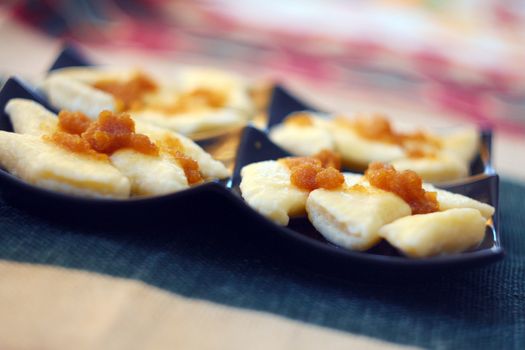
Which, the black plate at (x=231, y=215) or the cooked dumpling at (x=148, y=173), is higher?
the cooked dumpling at (x=148, y=173)

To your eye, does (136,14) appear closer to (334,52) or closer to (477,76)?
(334,52)

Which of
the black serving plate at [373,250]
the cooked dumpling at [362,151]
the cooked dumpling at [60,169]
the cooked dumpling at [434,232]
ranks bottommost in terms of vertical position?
the cooked dumpling at [362,151]

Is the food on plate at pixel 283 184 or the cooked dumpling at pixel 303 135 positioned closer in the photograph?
the food on plate at pixel 283 184

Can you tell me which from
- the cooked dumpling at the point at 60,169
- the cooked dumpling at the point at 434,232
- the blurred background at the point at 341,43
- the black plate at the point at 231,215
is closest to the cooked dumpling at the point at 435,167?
the black plate at the point at 231,215

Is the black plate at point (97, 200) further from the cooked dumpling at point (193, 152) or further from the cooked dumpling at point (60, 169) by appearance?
the cooked dumpling at point (193, 152)

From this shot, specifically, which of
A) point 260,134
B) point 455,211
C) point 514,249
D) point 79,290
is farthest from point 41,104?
point 514,249

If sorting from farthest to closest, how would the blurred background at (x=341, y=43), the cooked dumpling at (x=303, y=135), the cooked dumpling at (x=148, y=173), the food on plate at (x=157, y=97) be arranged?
the blurred background at (x=341, y=43) < the cooked dumpling at (x=303, y=135) < the food on plate at (x=157, y=97) < the cooked dumpling at (x=148, y=173)

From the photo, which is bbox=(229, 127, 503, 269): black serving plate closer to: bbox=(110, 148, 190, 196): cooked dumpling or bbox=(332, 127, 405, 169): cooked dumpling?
bbox=(110, 148, 190, 196): cooked dumpling
